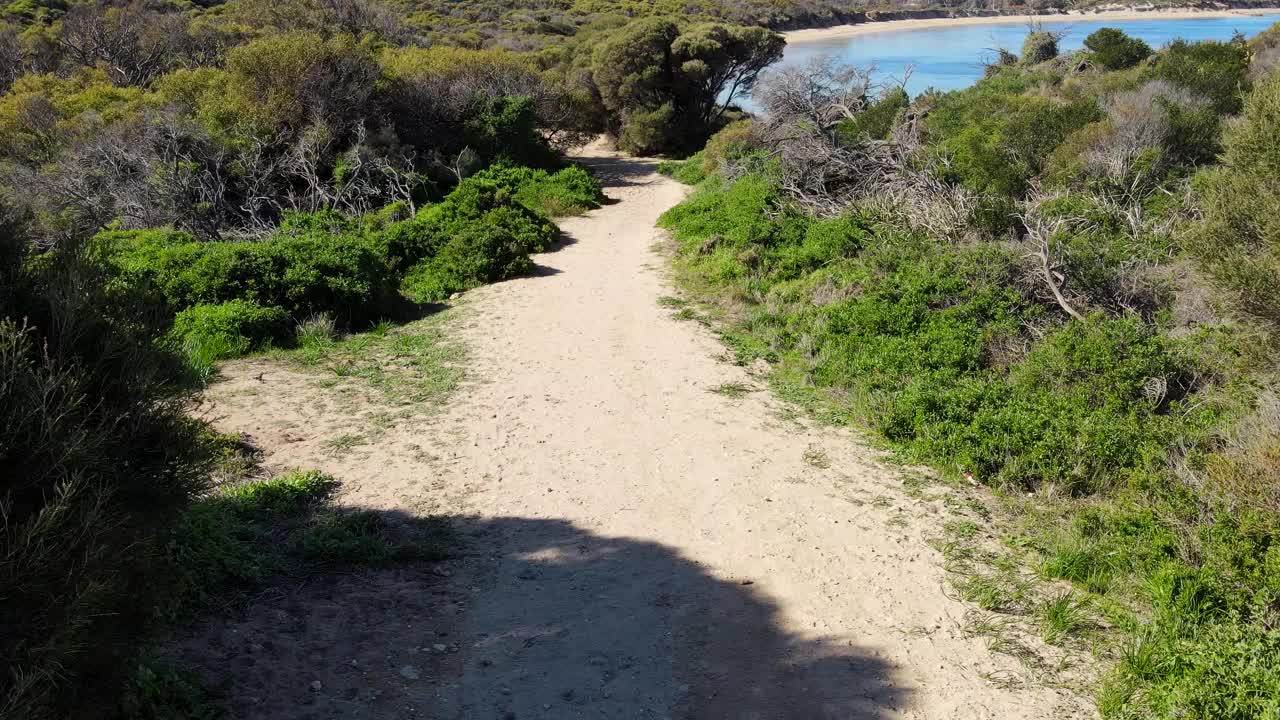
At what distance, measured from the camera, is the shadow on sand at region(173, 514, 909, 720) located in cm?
424

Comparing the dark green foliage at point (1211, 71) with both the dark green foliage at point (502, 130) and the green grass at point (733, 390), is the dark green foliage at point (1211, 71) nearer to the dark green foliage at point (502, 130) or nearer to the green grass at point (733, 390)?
the green grass at point (733, 390)

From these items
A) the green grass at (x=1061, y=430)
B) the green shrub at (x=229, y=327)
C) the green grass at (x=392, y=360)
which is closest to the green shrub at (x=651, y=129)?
the green grass at (x=1061, y=430)

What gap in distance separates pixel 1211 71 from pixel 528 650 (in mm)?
18490

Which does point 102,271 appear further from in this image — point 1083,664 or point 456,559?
point 1083,664

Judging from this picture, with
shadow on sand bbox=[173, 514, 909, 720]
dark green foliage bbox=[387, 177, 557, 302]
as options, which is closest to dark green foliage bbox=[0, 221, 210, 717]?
shadow on sand bbox=[173, 514, 909, 720]

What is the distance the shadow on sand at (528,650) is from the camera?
4.24 m

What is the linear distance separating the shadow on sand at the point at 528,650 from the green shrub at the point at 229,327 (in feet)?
17.0

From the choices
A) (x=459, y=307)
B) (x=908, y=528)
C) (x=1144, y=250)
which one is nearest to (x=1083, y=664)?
(x=908, y=528)

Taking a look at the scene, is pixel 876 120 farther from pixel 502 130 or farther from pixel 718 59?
pixel 718 59

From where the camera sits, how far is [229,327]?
962 cm

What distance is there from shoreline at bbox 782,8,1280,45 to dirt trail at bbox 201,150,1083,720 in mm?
52031

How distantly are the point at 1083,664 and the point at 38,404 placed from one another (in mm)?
5178

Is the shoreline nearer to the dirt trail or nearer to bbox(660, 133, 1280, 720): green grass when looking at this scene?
bbox(660, 133, 1280, 720): green grass

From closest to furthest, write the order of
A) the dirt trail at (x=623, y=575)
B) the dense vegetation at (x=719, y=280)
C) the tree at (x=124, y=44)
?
the dense vegetation at (x=719, y=280)
the dirt trail at (x=623, y=575)
the tree at (x=124, y=44)
